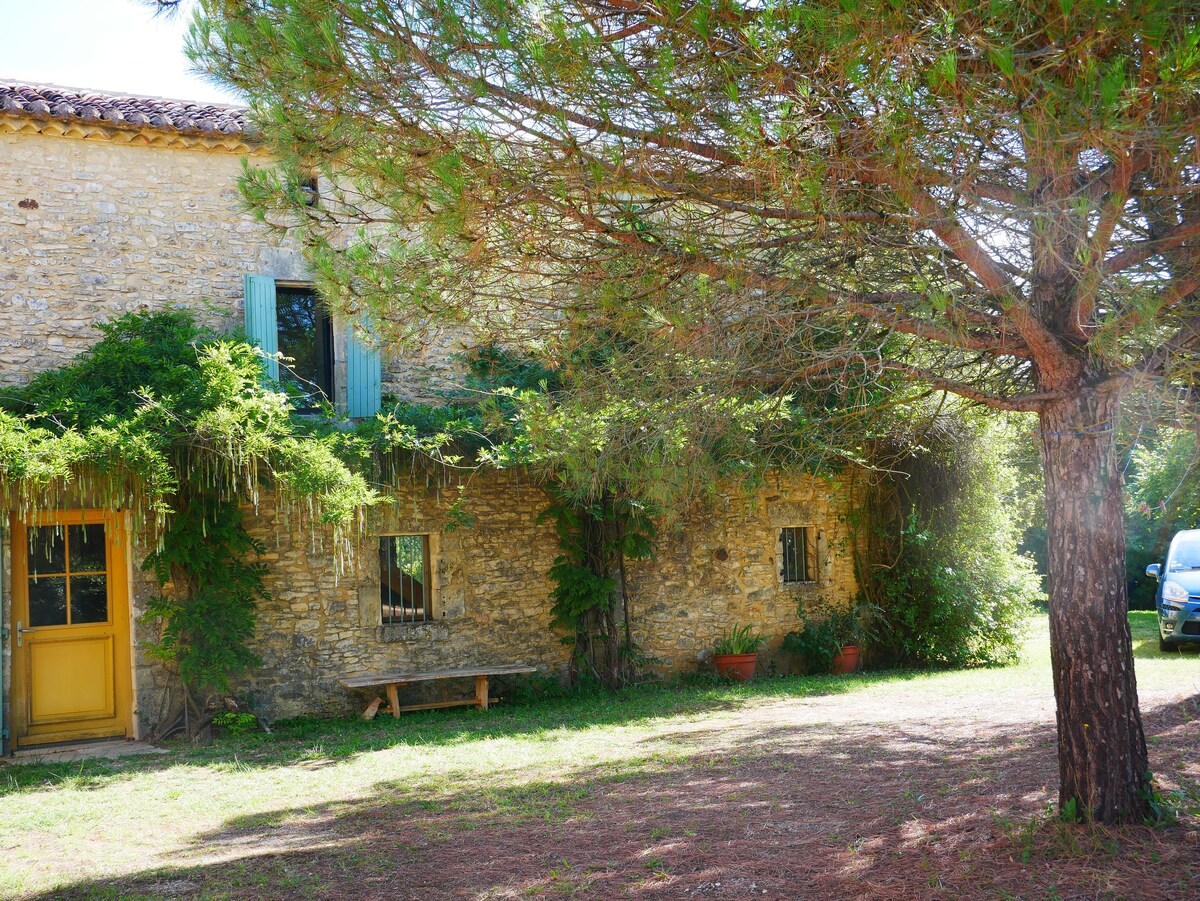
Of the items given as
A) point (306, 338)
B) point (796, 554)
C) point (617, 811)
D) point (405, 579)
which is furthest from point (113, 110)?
point (796, 554)

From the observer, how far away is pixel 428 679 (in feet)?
29.3

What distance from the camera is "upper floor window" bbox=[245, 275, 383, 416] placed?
8734 mm

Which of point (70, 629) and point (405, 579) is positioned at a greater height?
point (405, 579)

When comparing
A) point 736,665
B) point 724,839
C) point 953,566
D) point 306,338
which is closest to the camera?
point 724,839

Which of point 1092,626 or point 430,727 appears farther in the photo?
point 430,727

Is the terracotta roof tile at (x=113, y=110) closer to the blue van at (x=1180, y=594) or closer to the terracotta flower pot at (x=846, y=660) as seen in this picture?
the terracotta flower pot at (x=846, y=660)

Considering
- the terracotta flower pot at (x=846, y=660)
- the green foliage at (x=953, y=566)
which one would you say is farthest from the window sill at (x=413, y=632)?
the green foliage at (x=953, y=566)

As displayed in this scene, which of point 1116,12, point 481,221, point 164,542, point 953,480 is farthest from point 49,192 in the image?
point 953,480

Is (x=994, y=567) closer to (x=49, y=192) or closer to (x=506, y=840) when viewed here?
(x=506, y=840)

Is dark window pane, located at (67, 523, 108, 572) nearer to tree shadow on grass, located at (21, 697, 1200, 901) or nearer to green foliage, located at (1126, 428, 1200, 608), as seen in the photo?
tree shadow on grass, located at (21, 697, 1200, 901)

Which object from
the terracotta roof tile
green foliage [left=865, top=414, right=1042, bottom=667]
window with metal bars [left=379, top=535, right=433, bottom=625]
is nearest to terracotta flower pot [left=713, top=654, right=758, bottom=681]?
green foliage [left=865, top=414, right=1042, bottom=667]

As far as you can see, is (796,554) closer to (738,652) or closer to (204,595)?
(738,652)

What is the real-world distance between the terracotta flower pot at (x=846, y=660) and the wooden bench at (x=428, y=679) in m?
3.59

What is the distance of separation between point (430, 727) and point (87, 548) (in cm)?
323
